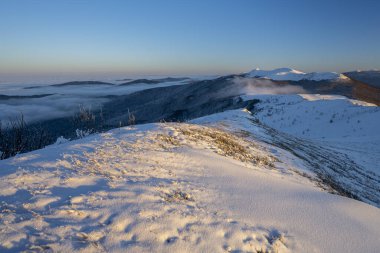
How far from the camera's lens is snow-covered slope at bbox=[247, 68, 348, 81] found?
56181 millimetres

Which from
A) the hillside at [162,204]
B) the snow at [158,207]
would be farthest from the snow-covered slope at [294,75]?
the snow at [158,207]

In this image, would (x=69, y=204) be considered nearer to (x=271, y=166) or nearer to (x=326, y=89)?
→ (x=271, y=166)

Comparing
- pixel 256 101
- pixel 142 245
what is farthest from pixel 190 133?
pixel 256 101

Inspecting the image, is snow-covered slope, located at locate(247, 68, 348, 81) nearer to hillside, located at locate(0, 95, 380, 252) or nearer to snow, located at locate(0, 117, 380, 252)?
hillside, located at locate(0, 95, 380, 252)

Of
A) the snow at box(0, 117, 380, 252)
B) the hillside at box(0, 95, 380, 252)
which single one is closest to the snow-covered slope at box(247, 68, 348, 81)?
the hillside at box(0, 95, 380, 252)

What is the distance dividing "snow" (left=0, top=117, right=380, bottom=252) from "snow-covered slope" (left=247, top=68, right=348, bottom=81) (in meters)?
53.7

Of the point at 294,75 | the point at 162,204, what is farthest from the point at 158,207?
the point at 294,75

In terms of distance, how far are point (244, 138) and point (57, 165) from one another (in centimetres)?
852

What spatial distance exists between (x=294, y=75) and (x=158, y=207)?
65.0m

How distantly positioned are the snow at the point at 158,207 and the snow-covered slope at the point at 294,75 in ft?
176

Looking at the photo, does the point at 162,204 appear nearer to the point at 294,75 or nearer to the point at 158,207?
the point at 158,207

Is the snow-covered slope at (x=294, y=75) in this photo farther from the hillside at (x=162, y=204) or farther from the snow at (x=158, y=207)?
the snow at (x=158, y=207)

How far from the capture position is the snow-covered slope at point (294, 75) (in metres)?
56.2

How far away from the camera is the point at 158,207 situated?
17.5 ft
